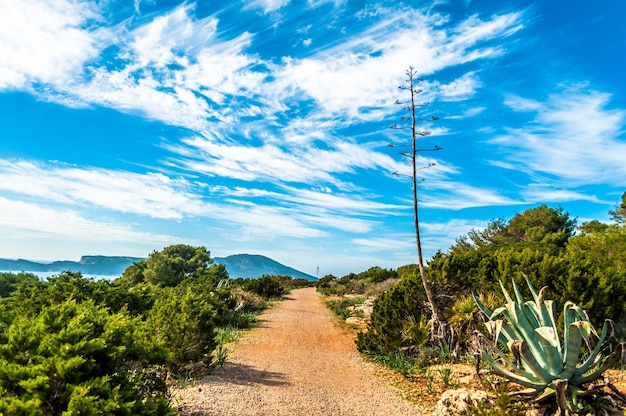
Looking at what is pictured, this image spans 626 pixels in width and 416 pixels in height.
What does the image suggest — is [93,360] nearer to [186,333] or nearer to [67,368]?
[67,368]

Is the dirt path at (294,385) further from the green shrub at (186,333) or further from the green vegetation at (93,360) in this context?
the green vegetation at (93,360)

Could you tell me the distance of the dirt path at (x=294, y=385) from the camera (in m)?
6.39

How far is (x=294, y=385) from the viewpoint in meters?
7.86

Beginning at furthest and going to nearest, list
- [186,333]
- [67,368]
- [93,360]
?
[186,333], [93,360], [67,368]

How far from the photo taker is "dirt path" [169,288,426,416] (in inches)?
252

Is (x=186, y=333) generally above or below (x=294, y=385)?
above

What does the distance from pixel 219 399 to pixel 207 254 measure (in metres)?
31.9

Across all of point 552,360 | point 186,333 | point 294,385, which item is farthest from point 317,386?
point 552,360

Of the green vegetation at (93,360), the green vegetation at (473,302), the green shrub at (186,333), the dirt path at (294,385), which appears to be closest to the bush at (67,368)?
the green vegetation at (93,360)

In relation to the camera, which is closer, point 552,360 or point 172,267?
point 552,360

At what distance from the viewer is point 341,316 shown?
19.0 m

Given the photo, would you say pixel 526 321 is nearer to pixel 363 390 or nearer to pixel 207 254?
pixel 363 390

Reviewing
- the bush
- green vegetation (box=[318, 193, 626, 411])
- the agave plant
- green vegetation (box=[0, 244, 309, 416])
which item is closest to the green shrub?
green vegetation (box=[0, 244, 309, 416])

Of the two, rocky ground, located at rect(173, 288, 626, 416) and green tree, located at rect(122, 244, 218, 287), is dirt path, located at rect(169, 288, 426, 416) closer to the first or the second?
rocky ground, located at rect(173, 288, 626, 416)
